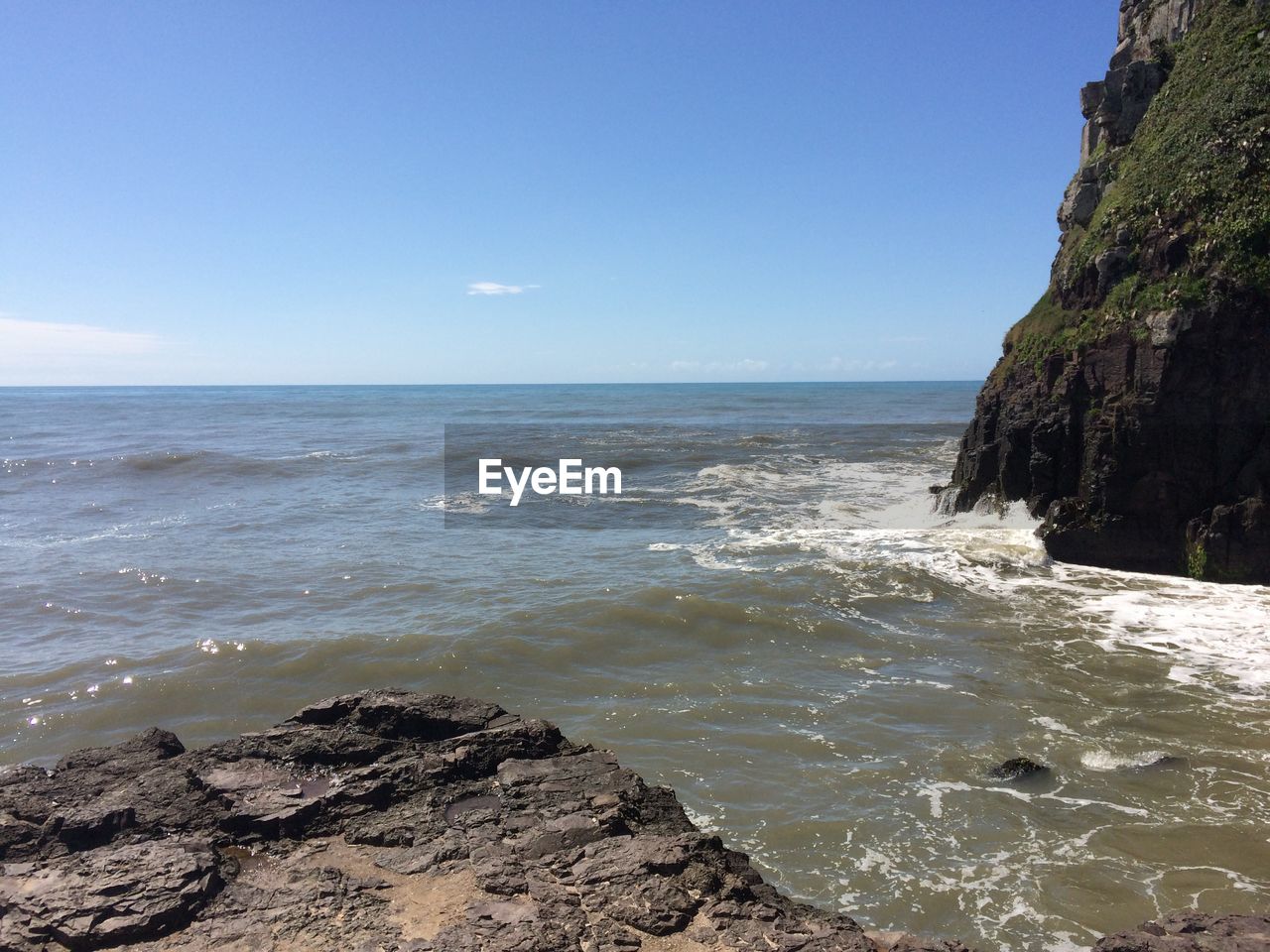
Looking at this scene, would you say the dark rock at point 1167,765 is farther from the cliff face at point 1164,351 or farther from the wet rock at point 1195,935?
the cliff face at point 1164,351

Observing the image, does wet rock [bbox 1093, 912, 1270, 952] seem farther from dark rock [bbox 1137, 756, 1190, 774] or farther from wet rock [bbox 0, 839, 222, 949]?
wet rock [bbox 0, 839, 222, 949]

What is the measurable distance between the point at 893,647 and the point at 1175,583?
19.3 feet

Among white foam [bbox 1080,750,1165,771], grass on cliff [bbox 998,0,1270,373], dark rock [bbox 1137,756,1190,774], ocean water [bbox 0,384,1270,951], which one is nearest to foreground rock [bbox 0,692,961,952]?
ocean water [bbox 0,384,1270,951]

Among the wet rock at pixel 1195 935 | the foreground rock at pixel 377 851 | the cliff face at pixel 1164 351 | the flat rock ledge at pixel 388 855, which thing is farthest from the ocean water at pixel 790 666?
the foreground rock at pixel 377 851

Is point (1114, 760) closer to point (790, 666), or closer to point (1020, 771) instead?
point (1020, 771)

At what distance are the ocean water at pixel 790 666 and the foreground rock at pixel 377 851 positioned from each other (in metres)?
1.57

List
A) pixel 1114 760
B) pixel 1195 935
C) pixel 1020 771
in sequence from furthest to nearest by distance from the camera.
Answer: pixel 1114 760, pixel 1020 771, pixel 1195 935

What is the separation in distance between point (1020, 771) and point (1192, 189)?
12926 mm

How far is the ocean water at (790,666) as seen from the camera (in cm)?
657

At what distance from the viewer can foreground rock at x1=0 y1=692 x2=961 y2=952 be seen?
467cm

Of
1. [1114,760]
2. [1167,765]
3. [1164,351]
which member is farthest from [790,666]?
[1164,351]

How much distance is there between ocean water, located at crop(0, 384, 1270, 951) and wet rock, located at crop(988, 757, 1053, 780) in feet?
0.49

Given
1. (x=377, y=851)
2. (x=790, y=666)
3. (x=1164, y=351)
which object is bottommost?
(x=790, y=666)

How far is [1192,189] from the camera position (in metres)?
14.9
